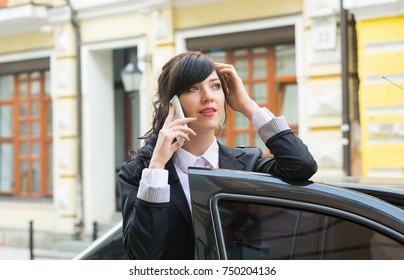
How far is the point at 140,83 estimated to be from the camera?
35.9 ft

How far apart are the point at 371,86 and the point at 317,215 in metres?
6.64

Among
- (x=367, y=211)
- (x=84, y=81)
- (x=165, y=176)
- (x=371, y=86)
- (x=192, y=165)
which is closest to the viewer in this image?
(x=367, y=211)

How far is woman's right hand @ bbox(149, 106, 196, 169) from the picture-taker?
2432 mm

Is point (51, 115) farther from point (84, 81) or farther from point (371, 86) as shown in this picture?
point (371, 86)

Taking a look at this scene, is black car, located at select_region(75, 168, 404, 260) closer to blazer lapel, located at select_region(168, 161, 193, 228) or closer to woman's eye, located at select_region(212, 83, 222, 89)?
Answer: blazer lapel, located at select_region(168, 161, 193, 228)

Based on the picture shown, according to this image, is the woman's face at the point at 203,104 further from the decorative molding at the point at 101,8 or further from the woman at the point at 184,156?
the decorative molding at the point at 101,8

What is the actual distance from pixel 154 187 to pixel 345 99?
6.87 meters

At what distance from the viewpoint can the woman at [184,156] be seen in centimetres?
237

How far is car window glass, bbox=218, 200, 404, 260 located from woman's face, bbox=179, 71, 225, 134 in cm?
40

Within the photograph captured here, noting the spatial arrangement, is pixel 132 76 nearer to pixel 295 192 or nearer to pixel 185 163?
pixel 185 163

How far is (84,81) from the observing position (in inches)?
464

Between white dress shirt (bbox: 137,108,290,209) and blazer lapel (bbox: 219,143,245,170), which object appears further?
blazer lapel (bbox: 219,143,245,170)

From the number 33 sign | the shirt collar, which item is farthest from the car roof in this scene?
the number 33 sign
